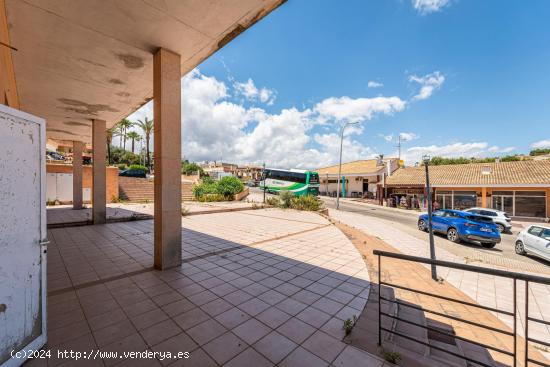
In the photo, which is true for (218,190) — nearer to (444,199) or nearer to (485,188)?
(444,199)

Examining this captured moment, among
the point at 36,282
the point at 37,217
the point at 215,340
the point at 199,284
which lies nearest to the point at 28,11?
the point at 37,217

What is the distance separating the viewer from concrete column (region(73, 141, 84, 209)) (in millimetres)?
11961

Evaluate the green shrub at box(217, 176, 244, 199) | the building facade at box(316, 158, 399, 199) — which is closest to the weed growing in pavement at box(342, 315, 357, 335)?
the green shrub at box(217, 176, 244, 199)

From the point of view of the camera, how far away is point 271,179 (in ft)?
93.7

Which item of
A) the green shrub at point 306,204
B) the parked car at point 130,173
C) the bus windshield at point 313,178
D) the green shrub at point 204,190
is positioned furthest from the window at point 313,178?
the parked car at point 130,173

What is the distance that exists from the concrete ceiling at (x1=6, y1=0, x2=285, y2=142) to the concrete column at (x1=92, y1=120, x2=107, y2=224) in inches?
98.0

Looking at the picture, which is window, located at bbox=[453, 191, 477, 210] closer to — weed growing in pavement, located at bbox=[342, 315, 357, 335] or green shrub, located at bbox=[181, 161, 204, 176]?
weed growing in pavement, located at bbox=[342, 315, 357, 335]

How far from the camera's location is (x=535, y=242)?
830 cm

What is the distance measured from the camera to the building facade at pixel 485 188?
16981 millimetres

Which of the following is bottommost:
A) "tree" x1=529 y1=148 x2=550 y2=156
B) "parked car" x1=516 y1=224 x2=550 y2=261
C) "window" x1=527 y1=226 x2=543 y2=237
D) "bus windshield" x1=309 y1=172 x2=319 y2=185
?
"parked car" x1=516 y1=224 x2=550 y2=261

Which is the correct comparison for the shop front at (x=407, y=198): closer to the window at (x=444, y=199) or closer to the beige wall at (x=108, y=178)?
the window at (x=444, y=199)

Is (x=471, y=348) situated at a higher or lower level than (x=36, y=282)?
lower

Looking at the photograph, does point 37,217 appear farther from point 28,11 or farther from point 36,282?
point 28,11

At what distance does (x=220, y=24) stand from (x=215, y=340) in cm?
445
